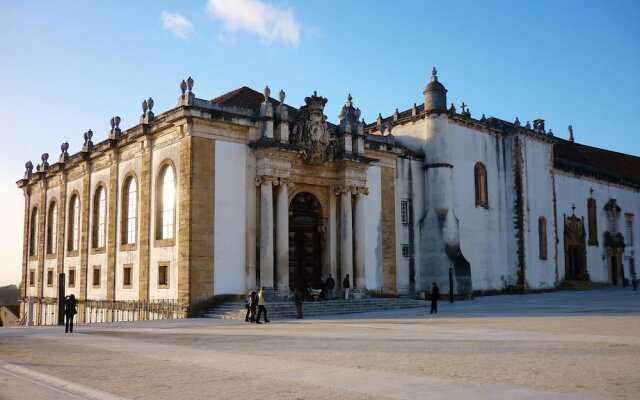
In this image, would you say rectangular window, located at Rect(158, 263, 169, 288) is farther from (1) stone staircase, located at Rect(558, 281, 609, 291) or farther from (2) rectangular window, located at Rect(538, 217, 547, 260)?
(1) stone staircase, located at Rect(558, 281, 609, 291)

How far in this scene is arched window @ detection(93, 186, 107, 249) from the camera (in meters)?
36.8

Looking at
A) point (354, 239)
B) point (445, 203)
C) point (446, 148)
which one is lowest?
point (354, 239)

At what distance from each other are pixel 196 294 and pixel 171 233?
3.75 metres

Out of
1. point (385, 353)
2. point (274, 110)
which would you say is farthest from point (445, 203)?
point (385, 353)

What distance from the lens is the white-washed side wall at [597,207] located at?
50.7 metres

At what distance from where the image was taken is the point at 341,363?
37.0ft

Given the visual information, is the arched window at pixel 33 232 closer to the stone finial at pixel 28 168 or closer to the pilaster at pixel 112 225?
the stone finial at pixel 28 168

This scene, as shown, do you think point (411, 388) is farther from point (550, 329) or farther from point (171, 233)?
point (171, 233)

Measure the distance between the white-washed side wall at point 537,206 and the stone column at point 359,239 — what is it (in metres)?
15.4

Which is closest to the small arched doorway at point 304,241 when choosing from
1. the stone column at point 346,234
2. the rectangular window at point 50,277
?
the stone column at point 346,234

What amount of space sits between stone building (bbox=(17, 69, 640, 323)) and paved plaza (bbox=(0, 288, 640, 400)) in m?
10.8

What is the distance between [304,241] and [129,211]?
9.67 m

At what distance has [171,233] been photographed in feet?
99.2

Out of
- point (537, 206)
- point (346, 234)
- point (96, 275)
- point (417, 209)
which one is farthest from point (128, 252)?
point (537, 206)
